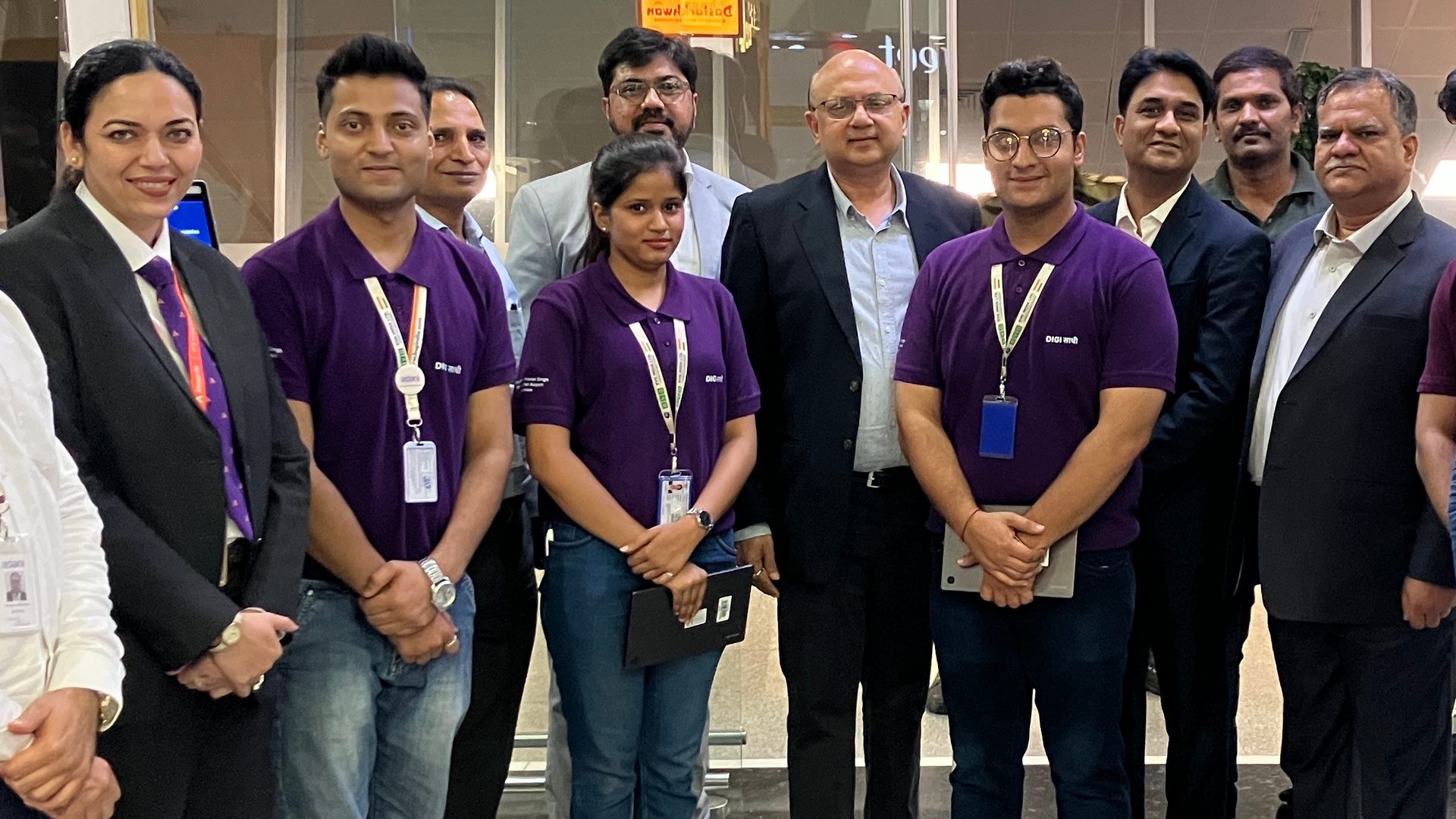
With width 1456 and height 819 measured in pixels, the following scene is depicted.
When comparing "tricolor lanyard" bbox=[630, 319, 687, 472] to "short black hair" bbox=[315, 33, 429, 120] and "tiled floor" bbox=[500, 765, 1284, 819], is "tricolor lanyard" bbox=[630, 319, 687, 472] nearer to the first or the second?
"short black hair" bbox=[315, 33, 429, 120]

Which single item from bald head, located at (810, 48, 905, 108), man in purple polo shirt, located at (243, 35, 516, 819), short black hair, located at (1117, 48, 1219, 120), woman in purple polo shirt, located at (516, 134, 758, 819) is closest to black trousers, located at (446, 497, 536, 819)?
woman in purple polo shirt, located at (516, 134, 758, 819)

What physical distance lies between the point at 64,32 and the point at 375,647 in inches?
74.3

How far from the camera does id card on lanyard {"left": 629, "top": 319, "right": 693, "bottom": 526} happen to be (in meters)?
2.49

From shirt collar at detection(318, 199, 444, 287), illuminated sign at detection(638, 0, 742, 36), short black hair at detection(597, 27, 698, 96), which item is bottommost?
shirt collar at detection(318, 199, 444, 287)

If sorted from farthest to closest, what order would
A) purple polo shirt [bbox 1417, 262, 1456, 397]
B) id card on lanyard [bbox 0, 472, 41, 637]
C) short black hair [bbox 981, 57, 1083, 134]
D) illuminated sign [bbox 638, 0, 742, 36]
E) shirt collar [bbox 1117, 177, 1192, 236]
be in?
illuminated sign [bbox 638, 0, 742, 36] → shirt collar [bbox 1117, 177, 1192, 236] → short black hair [bbox 981, 57, 1083, 134] → purple polo shirt [bbox 1417, 262, 1456, 397] → id card on lanyard [bbox 0, 472, 41, 637]

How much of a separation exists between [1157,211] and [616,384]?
141cm

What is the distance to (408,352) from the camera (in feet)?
7.23

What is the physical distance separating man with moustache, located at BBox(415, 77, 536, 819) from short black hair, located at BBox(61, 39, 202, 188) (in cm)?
82

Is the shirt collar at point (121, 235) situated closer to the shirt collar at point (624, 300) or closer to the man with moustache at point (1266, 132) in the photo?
the shirt collar at point (624, 300)

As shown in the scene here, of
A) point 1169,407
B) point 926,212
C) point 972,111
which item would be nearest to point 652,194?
point 926,212

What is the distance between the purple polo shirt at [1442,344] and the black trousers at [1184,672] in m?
0.62

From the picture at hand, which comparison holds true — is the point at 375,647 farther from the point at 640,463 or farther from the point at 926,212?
the point at 926,212

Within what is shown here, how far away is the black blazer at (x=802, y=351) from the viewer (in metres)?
2.74

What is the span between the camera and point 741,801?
135 inches
